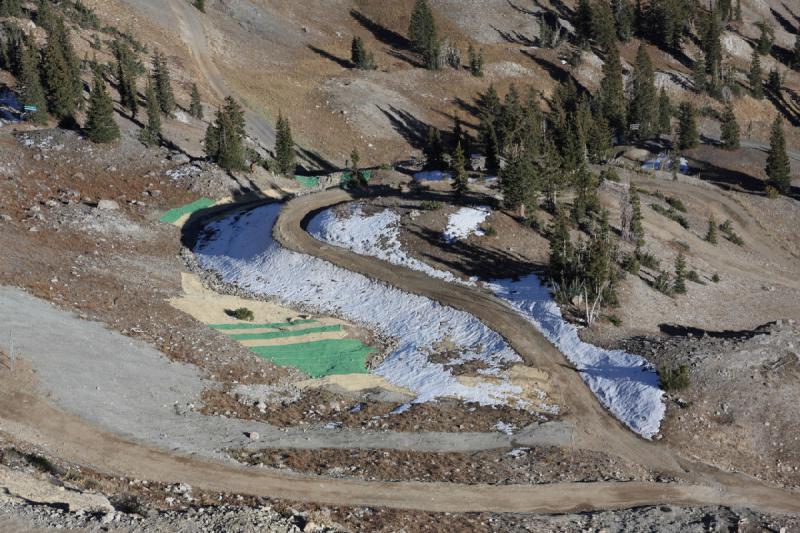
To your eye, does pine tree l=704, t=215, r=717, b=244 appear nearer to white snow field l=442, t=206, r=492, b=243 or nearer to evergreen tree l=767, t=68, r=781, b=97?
white snow field l=442, t=206, r=492, b=243

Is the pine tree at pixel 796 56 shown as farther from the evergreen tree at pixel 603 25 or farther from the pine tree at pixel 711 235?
the pine tree at pixel 711 235

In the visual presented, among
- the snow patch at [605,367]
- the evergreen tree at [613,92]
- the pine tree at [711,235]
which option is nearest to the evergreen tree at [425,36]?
the evergreen tree at [613,92]

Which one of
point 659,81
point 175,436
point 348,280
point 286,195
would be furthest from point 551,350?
point 659,81

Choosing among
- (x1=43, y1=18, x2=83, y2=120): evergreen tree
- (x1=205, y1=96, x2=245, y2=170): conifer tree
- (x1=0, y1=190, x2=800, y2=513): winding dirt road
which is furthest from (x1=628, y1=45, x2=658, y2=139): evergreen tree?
(x1=0, y1=190, x2=800, y2=513): winding dirt road

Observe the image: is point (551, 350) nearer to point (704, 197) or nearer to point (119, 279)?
point (119, 279)

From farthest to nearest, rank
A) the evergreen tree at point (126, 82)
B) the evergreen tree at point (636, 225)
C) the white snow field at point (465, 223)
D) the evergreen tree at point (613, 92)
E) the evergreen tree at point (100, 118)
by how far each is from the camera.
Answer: the evergreen tree at point (613, 92)
the evergreen tree at point (126, 82)
the evergreen tree at point (100, 118)
the evergreen tree at point (636, 225)
the white snow field at point (465, 223)

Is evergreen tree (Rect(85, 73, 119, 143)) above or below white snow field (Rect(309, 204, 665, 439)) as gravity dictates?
above
